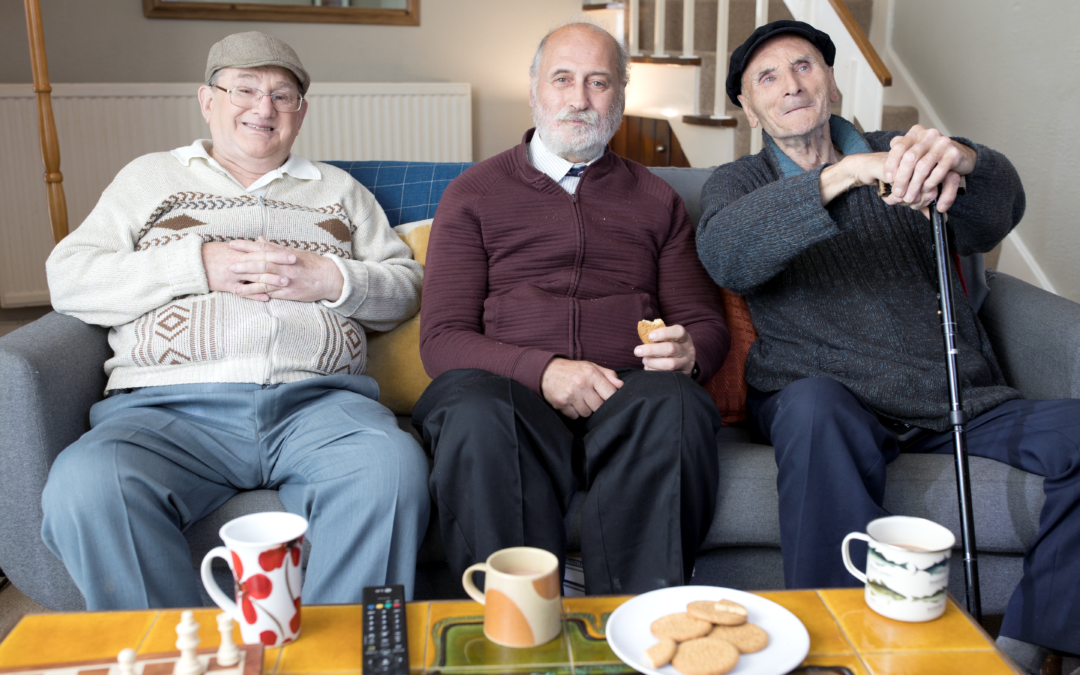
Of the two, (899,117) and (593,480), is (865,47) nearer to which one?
(899,117)

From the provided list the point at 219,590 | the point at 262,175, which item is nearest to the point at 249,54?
the point at 262,175

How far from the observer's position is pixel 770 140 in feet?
6.38

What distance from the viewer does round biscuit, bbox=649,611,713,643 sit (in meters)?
0.90

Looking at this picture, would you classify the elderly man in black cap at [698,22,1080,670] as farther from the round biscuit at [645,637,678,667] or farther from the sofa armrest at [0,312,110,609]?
the sofa armrest at [0,312,110,609]

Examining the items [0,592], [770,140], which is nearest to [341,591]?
[0,592]

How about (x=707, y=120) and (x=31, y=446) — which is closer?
(x=31, y=446)

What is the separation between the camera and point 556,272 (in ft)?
5.92

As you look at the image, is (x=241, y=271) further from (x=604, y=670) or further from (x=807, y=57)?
(x=807, y=57)

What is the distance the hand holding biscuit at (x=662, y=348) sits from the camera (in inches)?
63.5

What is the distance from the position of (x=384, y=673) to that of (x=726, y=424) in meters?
1.16

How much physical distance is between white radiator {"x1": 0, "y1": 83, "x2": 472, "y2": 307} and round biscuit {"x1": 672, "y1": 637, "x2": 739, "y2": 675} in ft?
10.8

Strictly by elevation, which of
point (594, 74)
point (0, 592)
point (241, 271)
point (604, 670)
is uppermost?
point (594, 74)

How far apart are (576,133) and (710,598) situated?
1134mm

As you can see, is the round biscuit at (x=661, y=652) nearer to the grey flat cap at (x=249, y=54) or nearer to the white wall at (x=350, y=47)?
the grey flat cap at (x=249, y=54)
